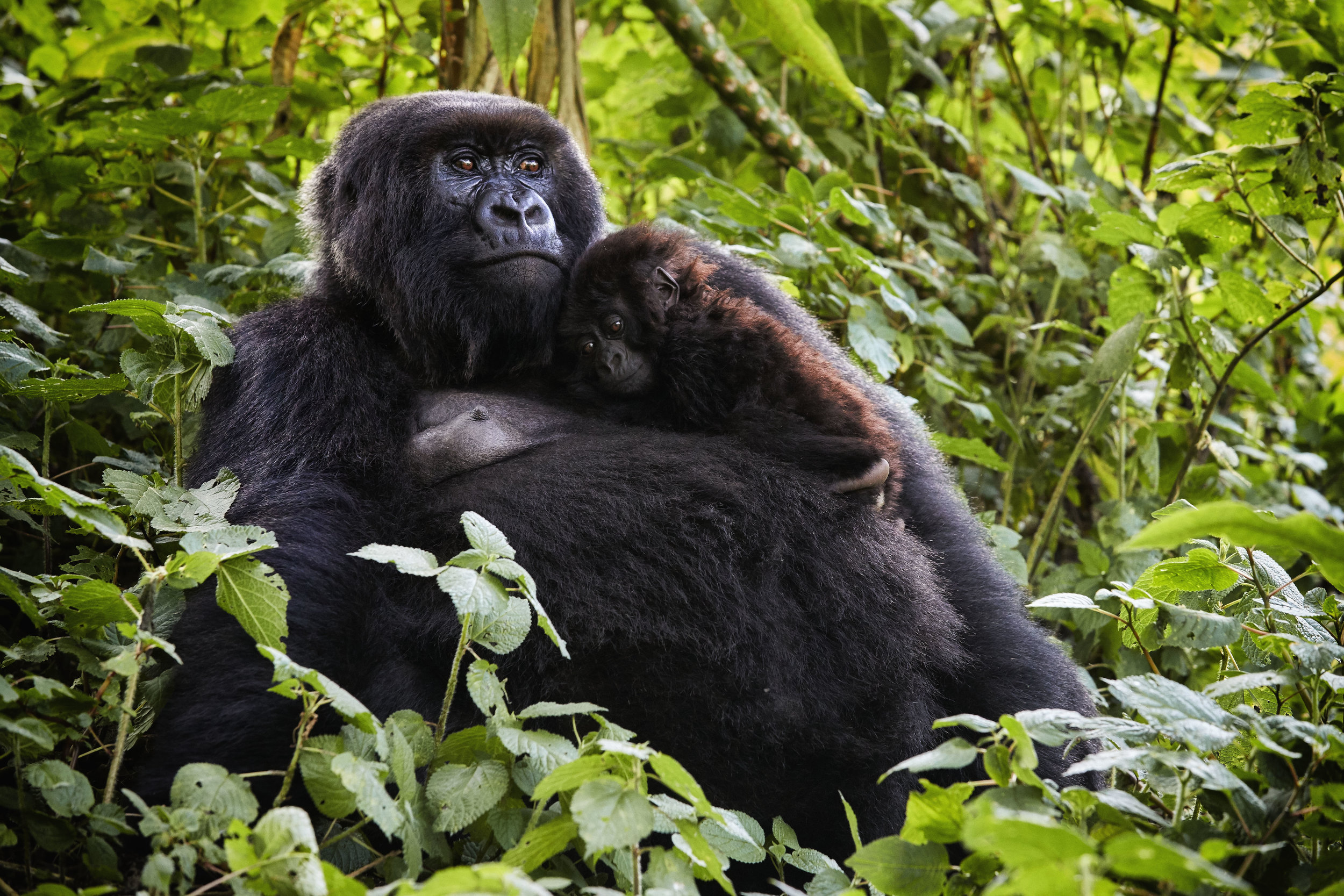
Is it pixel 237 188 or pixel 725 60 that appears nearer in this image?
pixel 237 188

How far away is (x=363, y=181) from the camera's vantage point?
2.68 meters

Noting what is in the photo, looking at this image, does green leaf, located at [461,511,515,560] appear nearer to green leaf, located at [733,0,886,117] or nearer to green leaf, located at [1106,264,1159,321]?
green leaf, located at [1106,264,1159,321]

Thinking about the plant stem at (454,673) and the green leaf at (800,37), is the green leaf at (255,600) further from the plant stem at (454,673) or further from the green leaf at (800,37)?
the green leaf at (800,37)

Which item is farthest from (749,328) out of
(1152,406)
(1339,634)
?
(1152,406)

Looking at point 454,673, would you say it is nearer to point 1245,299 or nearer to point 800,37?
point 1245,299

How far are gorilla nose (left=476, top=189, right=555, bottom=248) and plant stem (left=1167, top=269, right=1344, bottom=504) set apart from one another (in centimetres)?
190

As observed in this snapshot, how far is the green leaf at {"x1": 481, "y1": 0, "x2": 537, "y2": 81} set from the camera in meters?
3.03

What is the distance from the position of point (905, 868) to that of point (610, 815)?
0.43 metres

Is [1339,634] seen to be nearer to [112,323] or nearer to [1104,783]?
[1104,783]

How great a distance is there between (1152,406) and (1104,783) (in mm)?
1592

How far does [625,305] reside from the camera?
2.50 metres

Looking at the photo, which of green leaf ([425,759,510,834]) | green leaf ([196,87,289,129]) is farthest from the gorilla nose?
green leaf ([425,759,510,834])

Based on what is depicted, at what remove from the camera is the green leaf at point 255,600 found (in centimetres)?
162

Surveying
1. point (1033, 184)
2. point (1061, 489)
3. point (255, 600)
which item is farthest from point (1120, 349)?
point (255, 600)
